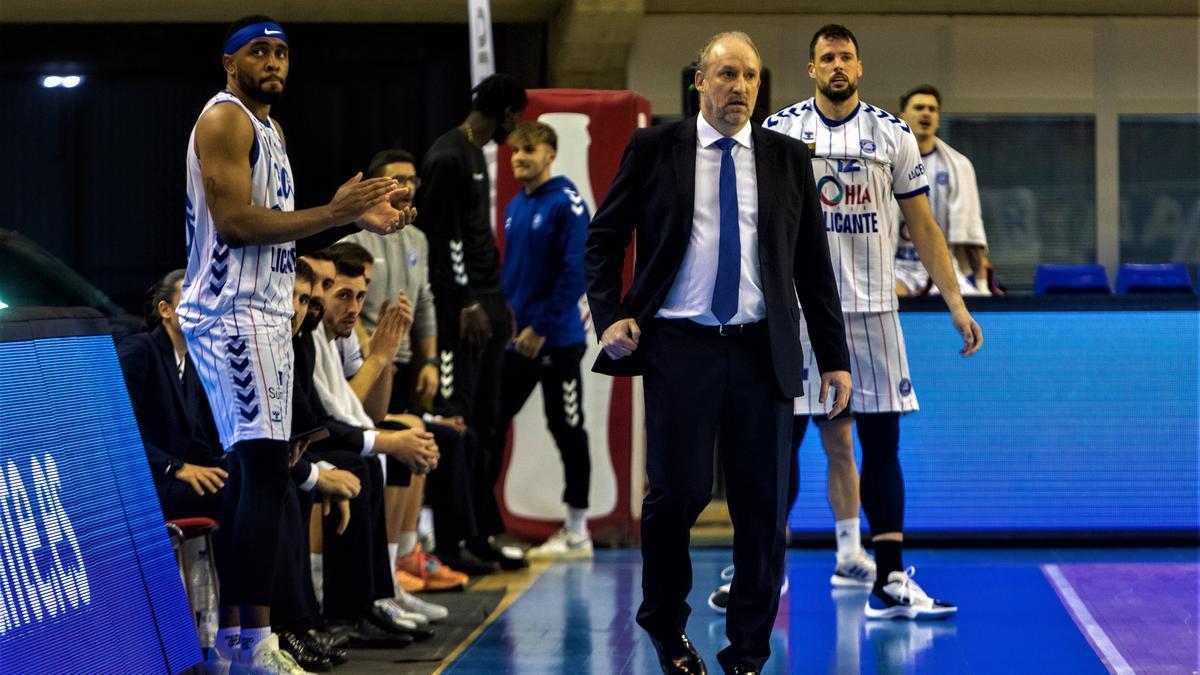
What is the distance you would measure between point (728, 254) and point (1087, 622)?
2144 millimetres

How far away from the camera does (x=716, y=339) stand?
4.01m

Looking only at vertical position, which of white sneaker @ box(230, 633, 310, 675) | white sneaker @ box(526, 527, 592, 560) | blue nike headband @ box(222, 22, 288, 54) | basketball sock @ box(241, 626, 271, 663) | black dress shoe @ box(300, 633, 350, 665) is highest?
blue nike headband @ box(222, 22, 288, 54)

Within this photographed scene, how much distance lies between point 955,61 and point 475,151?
21.9 ft

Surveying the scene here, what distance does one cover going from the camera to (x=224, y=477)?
4555 mm

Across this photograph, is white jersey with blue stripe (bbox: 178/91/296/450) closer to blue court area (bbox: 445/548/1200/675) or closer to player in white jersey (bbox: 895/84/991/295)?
blue court area (bbox: 445/548/1200/675)

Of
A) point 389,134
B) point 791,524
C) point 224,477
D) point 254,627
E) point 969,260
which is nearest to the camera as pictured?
point 254,627

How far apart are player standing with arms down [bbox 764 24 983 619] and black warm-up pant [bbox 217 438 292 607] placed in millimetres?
2090

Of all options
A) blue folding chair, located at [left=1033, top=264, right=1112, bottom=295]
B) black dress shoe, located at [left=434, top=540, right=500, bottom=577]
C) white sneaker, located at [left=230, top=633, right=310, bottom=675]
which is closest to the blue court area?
black dress shoe, located at [left=434, top=540, right=500, bottom=577]

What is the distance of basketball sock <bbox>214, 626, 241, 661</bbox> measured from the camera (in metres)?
4.18

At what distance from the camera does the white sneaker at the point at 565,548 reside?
723 cm

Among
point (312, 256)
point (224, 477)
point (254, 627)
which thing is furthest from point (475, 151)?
point (254, 627)

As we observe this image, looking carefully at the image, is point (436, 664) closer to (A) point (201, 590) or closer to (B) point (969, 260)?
(A) point (201, 590)

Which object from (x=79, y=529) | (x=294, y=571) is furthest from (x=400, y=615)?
(x=79, y=529)

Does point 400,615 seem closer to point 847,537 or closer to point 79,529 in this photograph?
point 79,529
